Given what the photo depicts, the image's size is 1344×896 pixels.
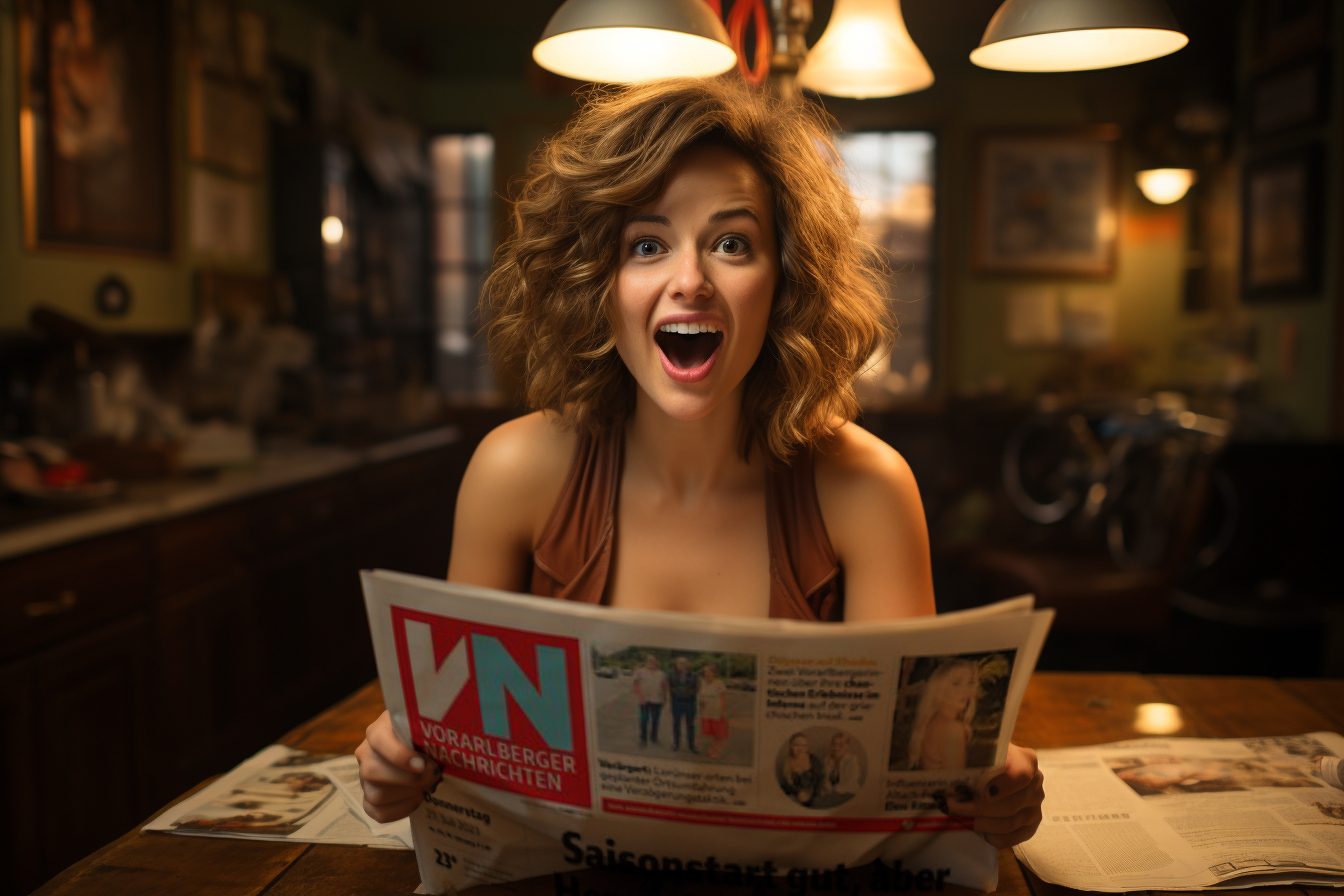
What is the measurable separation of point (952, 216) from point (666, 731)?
18.7 feet

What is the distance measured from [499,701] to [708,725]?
0.16 meters

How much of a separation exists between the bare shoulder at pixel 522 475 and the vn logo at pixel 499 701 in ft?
1.43

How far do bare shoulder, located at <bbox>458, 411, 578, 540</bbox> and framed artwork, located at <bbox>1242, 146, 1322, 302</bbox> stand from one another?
3.60 metres

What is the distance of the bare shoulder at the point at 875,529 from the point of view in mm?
1234

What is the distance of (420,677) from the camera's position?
2.87 ft

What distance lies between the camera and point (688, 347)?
120cm

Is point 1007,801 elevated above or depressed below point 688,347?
below

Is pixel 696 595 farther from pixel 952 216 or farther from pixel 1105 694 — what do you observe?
pixel 952 216

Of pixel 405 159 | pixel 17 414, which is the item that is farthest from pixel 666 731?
pixel 405 159

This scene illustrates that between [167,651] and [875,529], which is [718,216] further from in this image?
[167,651]

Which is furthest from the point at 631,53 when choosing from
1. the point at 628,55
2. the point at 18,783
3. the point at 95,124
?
the point at 95,124

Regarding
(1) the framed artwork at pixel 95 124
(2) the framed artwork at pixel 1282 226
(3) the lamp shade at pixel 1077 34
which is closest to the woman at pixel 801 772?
(3) the lamp shade at pixel 1077 34

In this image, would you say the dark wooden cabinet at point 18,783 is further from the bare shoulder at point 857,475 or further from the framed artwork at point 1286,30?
the framed artwork at point 1286,30

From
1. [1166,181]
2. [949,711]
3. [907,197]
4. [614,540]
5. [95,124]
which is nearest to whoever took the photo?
[949,711]
